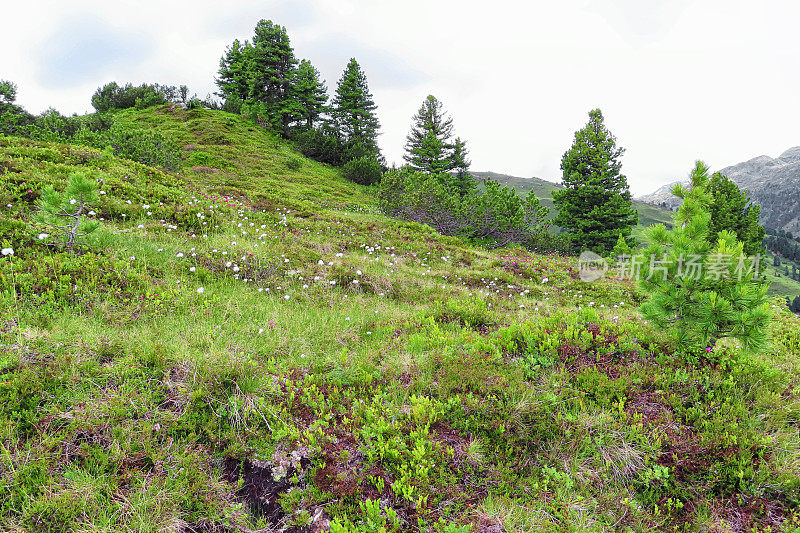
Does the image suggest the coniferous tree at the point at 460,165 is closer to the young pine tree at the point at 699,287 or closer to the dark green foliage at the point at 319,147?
the dark green foliage at the point at 319,147

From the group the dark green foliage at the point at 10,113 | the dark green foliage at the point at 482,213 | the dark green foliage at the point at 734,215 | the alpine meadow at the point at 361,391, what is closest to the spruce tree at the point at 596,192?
the dark green foliage at the point at 734,215

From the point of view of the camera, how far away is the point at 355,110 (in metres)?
38.9

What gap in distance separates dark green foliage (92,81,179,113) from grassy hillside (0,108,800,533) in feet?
128

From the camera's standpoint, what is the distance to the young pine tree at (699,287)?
405 cm

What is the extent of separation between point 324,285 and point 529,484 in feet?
17.9

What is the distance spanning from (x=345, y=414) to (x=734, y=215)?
2869 centimetres

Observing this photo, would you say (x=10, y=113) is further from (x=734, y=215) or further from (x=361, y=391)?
(x=734, y=215)

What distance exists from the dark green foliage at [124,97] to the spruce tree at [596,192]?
41838mm

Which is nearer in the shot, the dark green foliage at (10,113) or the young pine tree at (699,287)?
the young pine tree at (699,287)

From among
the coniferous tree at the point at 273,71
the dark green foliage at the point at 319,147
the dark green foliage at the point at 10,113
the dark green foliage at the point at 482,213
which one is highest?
the coniferous tree at the point at 273,71

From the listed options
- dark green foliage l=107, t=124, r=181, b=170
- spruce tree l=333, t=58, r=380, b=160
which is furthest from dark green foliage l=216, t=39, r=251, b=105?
dark green foliage l=107, t=124, r=181, b=170

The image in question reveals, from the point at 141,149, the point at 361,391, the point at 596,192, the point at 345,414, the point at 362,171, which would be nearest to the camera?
the point at 345,414

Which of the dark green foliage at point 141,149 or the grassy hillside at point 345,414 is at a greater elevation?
the dark green foliage at point 141,149

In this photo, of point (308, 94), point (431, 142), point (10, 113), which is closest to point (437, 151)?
point (431, 142)
